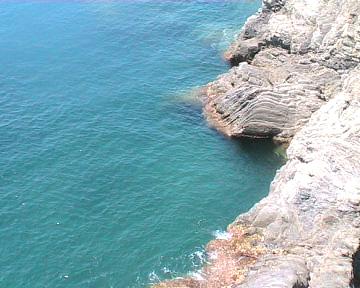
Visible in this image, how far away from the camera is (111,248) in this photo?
5394 centimetres

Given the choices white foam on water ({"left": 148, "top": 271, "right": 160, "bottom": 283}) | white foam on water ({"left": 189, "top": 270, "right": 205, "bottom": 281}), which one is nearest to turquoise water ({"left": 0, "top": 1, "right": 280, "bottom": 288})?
white foam on water ({"left": 148, "top": 271, "right": 160, "bottom": 283})

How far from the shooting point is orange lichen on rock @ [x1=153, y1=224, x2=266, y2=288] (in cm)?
4972

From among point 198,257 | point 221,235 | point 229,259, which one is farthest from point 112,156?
point 229,259

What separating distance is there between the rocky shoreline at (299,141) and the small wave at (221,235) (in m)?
→ 0.60

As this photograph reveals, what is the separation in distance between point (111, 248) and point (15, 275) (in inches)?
343

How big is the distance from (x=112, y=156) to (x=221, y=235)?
18.5 m

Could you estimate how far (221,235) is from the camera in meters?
55.3

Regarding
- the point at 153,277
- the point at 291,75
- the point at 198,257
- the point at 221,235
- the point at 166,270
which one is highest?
Result: the point at 291,75

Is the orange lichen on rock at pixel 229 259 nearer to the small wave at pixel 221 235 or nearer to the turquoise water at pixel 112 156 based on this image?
the small wave at pixel 221 235

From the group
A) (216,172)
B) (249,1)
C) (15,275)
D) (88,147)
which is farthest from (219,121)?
(249,1)

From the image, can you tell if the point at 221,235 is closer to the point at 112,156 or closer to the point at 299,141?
the point at 299,141

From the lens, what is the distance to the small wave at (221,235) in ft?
180

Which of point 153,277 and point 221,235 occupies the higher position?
point 153,277

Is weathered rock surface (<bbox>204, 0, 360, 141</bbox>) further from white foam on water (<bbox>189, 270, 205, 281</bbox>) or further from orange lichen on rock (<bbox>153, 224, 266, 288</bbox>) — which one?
white foam on water (<bbox>189, 270, 205, 281</bbox>)
